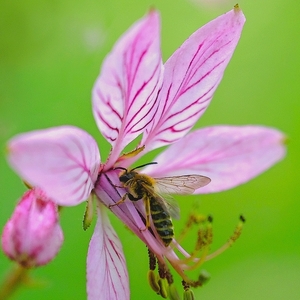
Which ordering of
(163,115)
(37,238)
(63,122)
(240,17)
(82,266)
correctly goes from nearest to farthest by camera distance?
(37,238) < (240,17) < (163,115) < (82,266) < (63,122)

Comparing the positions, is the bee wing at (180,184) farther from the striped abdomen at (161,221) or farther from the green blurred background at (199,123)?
the green blurred background at (199,123)

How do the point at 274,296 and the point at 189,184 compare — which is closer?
the point at 189,184

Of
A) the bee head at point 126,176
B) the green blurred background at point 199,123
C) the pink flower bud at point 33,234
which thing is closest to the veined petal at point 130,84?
the bee head at point 126,176

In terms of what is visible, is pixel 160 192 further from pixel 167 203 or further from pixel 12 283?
pixel 12 283

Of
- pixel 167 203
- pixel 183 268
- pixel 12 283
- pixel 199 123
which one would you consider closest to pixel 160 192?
pixel 167 203

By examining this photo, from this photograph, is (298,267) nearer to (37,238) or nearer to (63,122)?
(63,122)

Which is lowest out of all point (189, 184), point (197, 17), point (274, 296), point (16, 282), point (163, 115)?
point (274, 296)

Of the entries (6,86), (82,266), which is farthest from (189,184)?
(6,86)
